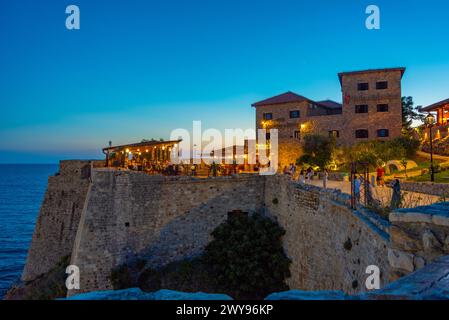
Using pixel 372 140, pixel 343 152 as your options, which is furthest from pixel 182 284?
pixel 372 140

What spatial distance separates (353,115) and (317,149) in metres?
7.08

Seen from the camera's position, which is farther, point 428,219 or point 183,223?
point 183,223

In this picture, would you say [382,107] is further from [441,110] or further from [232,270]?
[232,270]

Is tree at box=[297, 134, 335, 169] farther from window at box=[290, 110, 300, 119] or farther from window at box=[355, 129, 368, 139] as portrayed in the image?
window at box=[290, 110, 300, 119]

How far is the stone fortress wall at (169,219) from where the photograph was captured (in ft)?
40.3

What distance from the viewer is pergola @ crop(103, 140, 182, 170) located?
840 inches

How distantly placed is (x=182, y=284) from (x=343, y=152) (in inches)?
1042

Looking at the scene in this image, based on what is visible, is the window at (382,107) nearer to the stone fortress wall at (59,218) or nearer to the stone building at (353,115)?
the stone building at (353,115)

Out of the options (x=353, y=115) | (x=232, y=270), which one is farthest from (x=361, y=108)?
(x=232, y=270)

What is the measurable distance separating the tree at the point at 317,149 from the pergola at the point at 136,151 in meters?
15.9

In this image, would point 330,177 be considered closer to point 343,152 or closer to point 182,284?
point 343,152

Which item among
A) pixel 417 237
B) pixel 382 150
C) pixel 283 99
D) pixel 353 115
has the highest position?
pixel 283 99

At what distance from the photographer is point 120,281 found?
15.8m

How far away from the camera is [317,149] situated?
36.1 m
